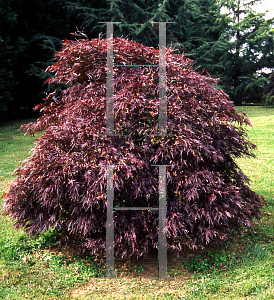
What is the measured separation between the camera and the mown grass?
2531 mm

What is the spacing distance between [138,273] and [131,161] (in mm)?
1080

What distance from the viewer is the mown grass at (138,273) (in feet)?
8.30

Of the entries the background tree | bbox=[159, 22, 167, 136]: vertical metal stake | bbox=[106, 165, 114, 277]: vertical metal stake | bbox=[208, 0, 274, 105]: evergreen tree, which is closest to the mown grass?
bbox=[106, 165, 114, 277]: vertical metal stake

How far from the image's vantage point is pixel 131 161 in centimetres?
266

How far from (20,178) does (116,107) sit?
48.1 inches

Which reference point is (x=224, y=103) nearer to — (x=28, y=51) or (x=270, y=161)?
(x=270, y=161)

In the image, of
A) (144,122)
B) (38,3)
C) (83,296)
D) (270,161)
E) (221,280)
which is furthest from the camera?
(38,3)

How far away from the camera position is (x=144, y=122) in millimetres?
2885

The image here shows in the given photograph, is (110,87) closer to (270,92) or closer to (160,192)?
(160,192)

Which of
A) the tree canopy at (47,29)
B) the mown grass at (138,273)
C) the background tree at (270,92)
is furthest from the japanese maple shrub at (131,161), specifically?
the background tree at (270,92)

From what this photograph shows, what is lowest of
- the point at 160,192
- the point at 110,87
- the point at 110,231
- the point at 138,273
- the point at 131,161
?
the point at 138,273

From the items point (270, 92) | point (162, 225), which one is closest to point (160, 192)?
point (162, 225)

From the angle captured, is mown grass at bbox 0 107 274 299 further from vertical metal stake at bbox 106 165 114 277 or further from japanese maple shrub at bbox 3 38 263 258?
japanese maple shrub at bbox 3 38 263 258

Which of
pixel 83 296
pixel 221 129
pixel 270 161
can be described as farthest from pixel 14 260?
pixel 270 161
